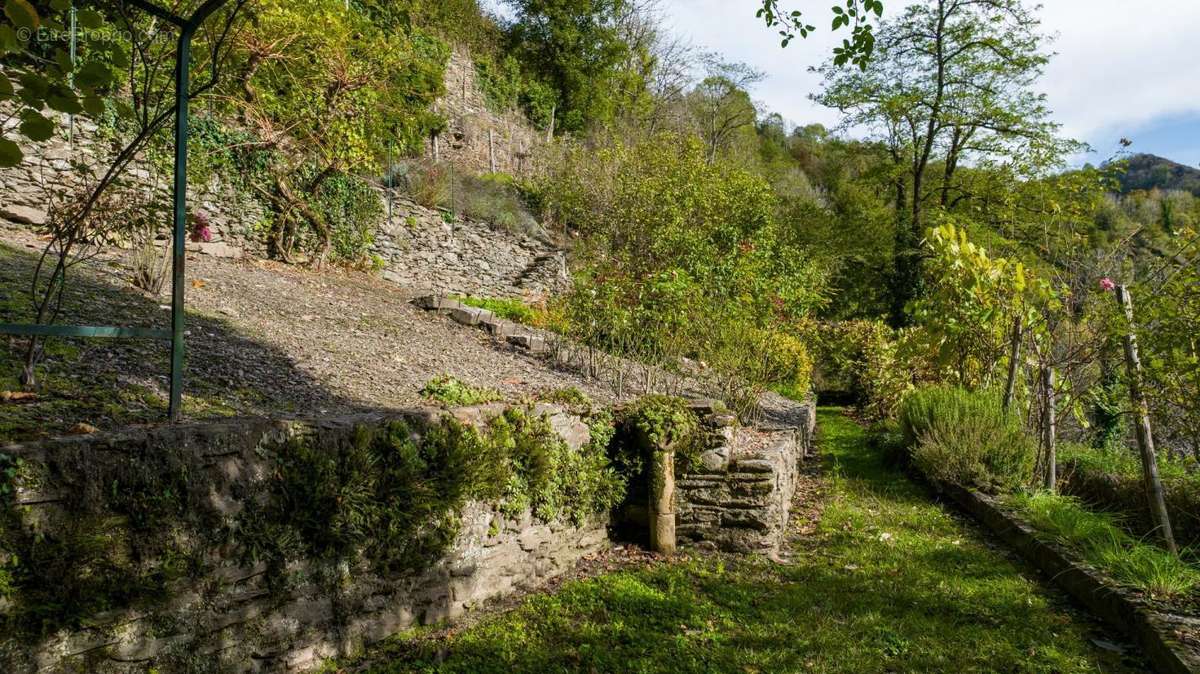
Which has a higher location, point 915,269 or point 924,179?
point 924,179

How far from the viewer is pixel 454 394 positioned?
16.0 feet

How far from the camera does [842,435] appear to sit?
37.5 ft

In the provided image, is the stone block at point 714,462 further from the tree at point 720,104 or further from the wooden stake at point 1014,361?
the tree at point 720,104

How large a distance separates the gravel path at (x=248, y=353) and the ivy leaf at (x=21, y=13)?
1426 millimetres

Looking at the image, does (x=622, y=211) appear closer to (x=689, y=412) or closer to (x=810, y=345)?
(x=810, y=345)

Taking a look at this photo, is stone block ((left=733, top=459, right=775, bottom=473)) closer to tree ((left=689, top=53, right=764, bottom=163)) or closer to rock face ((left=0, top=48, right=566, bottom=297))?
rock face ((left=0, top=48, right=566, bottom=297))

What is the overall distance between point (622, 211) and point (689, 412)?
904 cm

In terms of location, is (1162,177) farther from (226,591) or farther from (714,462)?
(226,591)

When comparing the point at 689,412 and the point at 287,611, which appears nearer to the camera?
the point at 287,611

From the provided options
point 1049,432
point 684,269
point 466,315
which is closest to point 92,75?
point 466,315

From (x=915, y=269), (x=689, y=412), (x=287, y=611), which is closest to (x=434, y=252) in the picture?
(x=689, y=412)

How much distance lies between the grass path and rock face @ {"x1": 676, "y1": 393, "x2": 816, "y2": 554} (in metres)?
0.19

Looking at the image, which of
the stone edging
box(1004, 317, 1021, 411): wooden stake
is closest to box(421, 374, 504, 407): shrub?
the stone edging

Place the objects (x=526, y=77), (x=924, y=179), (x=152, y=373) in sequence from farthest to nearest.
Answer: (x=526, y=77), (x=924, y=179), (x=152, y=373)
